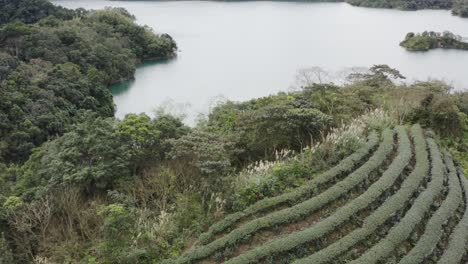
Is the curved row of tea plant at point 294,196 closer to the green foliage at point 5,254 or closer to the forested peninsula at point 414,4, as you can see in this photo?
the green foliage at point 5,254

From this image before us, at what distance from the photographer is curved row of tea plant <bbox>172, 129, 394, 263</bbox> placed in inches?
219

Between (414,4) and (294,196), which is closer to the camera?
(294,196)

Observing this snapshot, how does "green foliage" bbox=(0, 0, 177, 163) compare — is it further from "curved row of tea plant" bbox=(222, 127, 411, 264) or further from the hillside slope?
"curved row of tea plant" bbox=(222, 127, 411, 264)

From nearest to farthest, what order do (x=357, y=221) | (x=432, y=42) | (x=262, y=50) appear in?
1. (x=357, y=221)
2. (x=262, y=50)
3. (x=432, y=42)

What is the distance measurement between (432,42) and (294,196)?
124 ft

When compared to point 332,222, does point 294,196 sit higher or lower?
higher

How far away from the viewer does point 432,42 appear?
37.9 metres

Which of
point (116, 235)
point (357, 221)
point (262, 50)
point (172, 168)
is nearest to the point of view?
point (116, 235)

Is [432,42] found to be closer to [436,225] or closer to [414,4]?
[414,4]

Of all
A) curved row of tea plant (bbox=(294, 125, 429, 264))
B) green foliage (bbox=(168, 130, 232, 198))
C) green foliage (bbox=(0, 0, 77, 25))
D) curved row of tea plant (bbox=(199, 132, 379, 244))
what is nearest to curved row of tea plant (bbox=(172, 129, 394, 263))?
curved row of tea plant (bbox=(199, 132, 379, 244))

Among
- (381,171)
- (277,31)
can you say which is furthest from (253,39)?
(381,171)

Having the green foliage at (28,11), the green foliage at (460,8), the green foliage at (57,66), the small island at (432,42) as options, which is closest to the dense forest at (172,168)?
the green foliage at (57,66)

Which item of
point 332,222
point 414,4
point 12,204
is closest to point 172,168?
point 12,204

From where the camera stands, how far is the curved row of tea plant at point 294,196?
599cm
